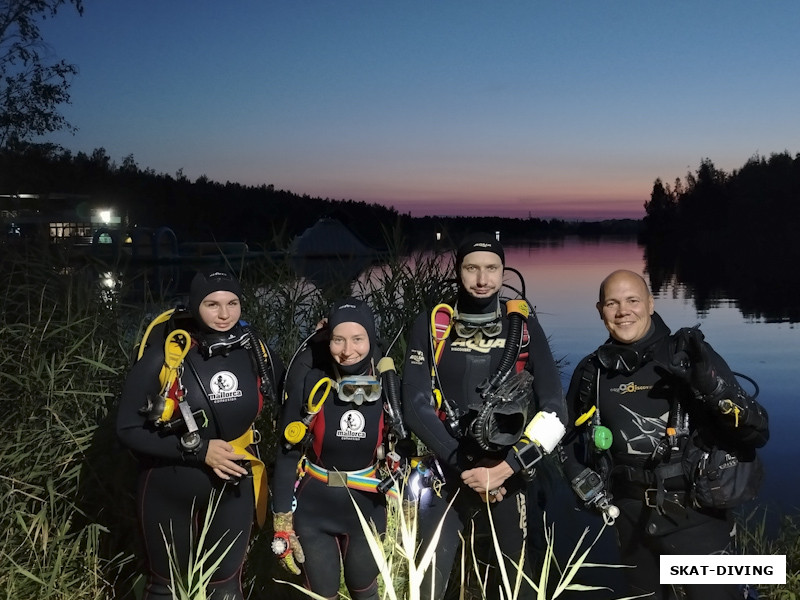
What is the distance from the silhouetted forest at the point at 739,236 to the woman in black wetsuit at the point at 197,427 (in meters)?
55.9

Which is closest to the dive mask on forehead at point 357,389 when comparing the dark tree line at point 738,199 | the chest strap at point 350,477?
the chest strap at point 350,477

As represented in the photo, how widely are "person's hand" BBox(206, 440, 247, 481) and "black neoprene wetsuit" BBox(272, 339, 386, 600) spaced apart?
0.79 feet

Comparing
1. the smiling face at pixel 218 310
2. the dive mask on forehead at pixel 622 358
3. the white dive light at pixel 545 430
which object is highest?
the smiling face at pixel 218 310

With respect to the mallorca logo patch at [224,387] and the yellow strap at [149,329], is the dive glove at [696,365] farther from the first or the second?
the yellow strap at [149,329]

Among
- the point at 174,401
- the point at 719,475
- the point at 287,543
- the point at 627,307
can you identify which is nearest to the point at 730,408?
the point at 719,475

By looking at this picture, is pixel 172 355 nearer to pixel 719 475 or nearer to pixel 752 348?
pixel 719 475

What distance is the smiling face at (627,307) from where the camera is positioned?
364 centimetres

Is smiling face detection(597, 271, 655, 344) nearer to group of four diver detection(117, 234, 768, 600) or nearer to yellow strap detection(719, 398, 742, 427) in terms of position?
group of four diver detection(117, 234, 768, 600)

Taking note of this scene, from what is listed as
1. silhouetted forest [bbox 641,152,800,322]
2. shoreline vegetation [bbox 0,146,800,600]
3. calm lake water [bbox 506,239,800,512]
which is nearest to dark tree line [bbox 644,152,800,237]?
silhouetted forest [bbox 641,152,800,322]

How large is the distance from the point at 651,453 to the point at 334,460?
180cm

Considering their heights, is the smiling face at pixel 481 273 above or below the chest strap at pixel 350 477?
above

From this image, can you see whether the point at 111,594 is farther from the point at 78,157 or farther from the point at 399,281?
the point at 78,157

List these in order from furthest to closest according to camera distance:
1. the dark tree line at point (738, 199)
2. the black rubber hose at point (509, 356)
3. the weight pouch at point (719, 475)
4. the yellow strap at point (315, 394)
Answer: the dark tree line at point (738, 199)
the black rubber hose at point (509, 356)
the yellow strap at point (315, 394)
the weight pouch at point (719, 475)

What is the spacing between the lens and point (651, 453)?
364cm
